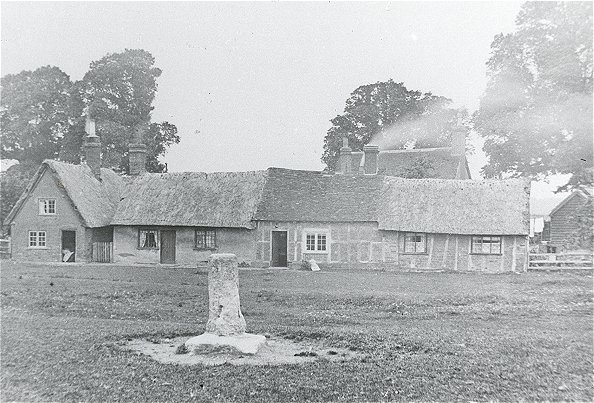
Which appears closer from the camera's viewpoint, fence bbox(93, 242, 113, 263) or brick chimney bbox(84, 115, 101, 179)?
fence bbox(93, 242, 113, 263)

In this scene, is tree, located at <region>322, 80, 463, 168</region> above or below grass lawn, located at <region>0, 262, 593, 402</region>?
above

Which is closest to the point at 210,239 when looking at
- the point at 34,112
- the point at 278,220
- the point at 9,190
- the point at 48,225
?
the point at 278,220

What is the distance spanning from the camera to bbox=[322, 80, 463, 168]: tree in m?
50.4

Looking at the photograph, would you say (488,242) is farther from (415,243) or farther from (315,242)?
(315,242)

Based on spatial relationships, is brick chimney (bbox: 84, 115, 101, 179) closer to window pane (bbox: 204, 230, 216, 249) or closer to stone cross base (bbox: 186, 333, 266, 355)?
window pane (bbox: 204, 230, 216, 249)

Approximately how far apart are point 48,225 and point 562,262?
28182 mm

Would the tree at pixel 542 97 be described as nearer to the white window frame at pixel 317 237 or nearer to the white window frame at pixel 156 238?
the white window frame at pixel 317 237

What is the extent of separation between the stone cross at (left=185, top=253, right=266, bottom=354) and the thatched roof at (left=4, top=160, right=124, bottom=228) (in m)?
22.2

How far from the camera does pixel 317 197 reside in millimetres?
32438

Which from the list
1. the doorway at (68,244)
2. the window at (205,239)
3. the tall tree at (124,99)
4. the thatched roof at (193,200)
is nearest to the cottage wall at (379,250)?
the thatched roof at (193,200)

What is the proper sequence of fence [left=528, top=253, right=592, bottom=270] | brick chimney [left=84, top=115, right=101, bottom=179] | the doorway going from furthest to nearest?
brick chimney [left=84, top=115, right=101, bottom=179]
the doorway
fence [left=528, top=253, right=592, bottom=270]

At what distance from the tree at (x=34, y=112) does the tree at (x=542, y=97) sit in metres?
28.9

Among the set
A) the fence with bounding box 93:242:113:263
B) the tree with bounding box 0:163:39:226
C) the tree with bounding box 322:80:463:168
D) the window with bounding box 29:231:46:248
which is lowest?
the fence with bounding box 93:242:113:263

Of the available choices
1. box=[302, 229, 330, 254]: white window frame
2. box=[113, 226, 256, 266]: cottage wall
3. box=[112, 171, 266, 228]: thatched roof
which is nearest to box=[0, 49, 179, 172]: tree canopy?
box=[112, 171, 266, 228]: thatched roof
